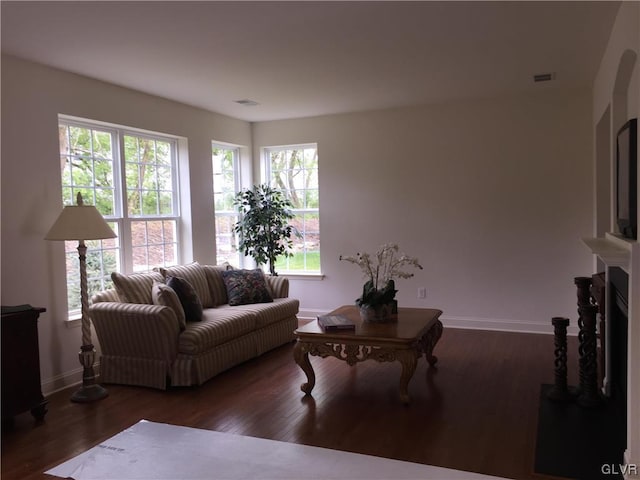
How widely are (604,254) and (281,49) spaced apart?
2.49 metres

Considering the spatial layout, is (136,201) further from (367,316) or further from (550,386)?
(550,386)

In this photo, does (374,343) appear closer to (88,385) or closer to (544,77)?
(88,385)

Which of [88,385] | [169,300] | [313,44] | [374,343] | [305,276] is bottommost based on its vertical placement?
[88,385]

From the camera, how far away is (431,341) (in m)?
4.21

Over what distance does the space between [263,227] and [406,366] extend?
3213 mm

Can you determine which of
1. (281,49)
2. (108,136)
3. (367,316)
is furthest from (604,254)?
(108,136)

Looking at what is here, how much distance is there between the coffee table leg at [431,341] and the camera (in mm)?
4030

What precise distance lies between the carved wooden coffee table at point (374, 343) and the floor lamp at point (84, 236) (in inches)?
60.8

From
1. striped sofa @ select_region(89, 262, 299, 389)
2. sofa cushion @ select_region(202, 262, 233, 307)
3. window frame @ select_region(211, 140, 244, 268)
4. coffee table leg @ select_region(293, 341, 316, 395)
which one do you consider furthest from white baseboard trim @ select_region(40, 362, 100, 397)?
window frame @ select_region(211, 140, 244, 268)

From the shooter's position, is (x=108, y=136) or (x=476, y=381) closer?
(x=476, y=381)

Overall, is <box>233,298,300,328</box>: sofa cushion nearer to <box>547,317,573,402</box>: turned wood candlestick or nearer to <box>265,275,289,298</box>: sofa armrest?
<box>265,275,289,298</box>: sofa armrest

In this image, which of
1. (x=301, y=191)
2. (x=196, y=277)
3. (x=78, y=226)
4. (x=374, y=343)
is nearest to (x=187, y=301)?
(x=196, y=277)

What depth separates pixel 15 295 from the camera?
3801 mm

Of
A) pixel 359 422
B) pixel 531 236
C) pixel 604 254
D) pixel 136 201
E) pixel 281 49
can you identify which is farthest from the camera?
pixel 531 236
